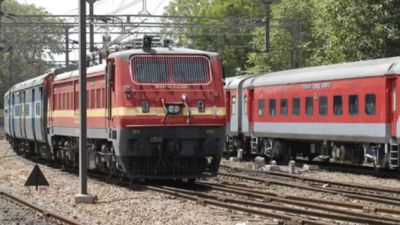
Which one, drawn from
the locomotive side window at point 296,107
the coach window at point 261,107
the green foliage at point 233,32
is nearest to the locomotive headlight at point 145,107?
the locomotive side window at point 296,107

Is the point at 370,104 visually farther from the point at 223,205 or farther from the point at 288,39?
the point at 288,39

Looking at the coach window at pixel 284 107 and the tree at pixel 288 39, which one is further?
the tree at pixel 288 39

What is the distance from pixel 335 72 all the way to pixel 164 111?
337 inches

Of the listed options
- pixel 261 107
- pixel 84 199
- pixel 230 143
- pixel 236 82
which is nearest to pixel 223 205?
pixel 84 199

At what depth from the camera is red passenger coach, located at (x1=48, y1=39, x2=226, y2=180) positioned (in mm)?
18016

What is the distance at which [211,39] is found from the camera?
69375mm

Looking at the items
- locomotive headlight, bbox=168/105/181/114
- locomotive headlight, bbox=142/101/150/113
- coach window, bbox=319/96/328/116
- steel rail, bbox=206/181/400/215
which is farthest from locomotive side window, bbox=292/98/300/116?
locomotive headlight, bbox=142/101/150/113

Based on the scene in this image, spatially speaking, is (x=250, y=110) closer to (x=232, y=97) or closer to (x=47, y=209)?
(x=232, y=97)

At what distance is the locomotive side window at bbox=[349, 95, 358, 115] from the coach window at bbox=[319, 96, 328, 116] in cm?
150

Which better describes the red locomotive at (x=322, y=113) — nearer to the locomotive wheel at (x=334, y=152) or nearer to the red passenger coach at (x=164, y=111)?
the locomotive wheel at (x=334, y=152)

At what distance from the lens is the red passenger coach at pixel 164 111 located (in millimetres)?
18016

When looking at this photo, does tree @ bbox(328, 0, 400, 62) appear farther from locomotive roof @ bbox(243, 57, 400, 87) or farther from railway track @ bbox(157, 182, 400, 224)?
railway track @ bbox(157, 182, 400, 224)

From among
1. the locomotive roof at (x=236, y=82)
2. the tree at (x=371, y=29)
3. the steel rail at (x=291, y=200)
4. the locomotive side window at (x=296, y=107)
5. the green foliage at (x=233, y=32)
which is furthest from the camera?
the green foliage at (x=233, y=32)

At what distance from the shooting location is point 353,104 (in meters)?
24.0
